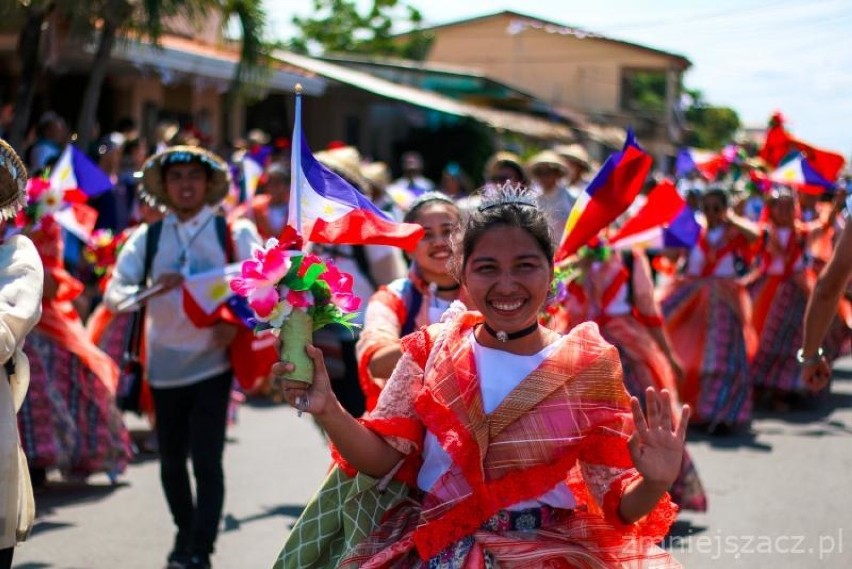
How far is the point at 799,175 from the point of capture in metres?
11.9

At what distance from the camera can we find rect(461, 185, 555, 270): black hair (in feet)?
11.6

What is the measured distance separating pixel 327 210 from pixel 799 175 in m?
8.81

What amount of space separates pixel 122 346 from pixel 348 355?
313cm

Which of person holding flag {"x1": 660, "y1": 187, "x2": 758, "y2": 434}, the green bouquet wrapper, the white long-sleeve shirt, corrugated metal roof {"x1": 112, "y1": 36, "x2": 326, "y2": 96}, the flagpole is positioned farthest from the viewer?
corrugated metal roof {"x1": 112, "y1": 36, "x2": 326, "y2": 96}

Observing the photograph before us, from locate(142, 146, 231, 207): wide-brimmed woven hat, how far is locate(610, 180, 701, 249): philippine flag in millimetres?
2203

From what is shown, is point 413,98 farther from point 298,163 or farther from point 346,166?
point 298,163

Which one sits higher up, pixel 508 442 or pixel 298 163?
pixel 298 163

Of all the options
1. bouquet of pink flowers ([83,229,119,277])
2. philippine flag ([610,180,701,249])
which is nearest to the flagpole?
philippine flag ([610,180,701,249])

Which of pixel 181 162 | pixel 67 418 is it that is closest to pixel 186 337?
pixel 181 162

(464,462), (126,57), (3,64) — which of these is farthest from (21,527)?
(3,64)

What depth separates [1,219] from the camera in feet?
14.4

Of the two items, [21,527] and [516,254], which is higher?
[516,254]

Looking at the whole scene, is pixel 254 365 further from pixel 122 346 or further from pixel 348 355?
pixel 122 346

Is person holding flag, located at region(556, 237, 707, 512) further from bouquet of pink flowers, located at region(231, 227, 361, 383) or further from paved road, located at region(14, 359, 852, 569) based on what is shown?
bouquet of pink flowers, located at region(231, 227, 361, 383)
